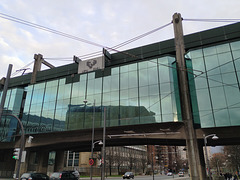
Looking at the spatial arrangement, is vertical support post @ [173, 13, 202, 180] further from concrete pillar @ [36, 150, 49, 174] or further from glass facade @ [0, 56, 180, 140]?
concrete pillar @ [36, 150, 49, 174]

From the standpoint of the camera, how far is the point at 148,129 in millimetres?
25484

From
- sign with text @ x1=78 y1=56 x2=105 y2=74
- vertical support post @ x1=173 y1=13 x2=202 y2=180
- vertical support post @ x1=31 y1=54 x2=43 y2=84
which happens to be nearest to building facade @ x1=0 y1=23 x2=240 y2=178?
sign with text @ x1=78 y1=56 x2=105 y2=74

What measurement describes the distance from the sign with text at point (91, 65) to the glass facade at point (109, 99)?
92 cm

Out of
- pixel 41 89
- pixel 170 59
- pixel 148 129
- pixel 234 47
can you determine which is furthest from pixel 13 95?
pixel 234 47

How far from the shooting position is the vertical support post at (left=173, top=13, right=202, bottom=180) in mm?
21969

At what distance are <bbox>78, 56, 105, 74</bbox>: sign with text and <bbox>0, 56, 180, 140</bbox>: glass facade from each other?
36.1 inches

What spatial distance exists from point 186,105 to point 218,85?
168 inches

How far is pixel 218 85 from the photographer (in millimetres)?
22344

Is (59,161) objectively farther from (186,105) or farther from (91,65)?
(186,105)

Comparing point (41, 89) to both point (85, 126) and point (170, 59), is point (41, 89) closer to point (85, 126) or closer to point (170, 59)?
point (85, 126)

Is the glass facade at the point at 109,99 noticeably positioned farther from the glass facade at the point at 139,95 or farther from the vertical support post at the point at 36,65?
the vertical support post at the point at 36,65

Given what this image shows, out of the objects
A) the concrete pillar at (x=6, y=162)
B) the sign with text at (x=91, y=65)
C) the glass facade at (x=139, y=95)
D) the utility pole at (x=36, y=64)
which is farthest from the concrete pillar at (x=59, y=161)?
the sign with text at (x=91, y=65)

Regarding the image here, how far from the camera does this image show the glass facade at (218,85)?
2131cm

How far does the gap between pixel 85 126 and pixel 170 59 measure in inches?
605
